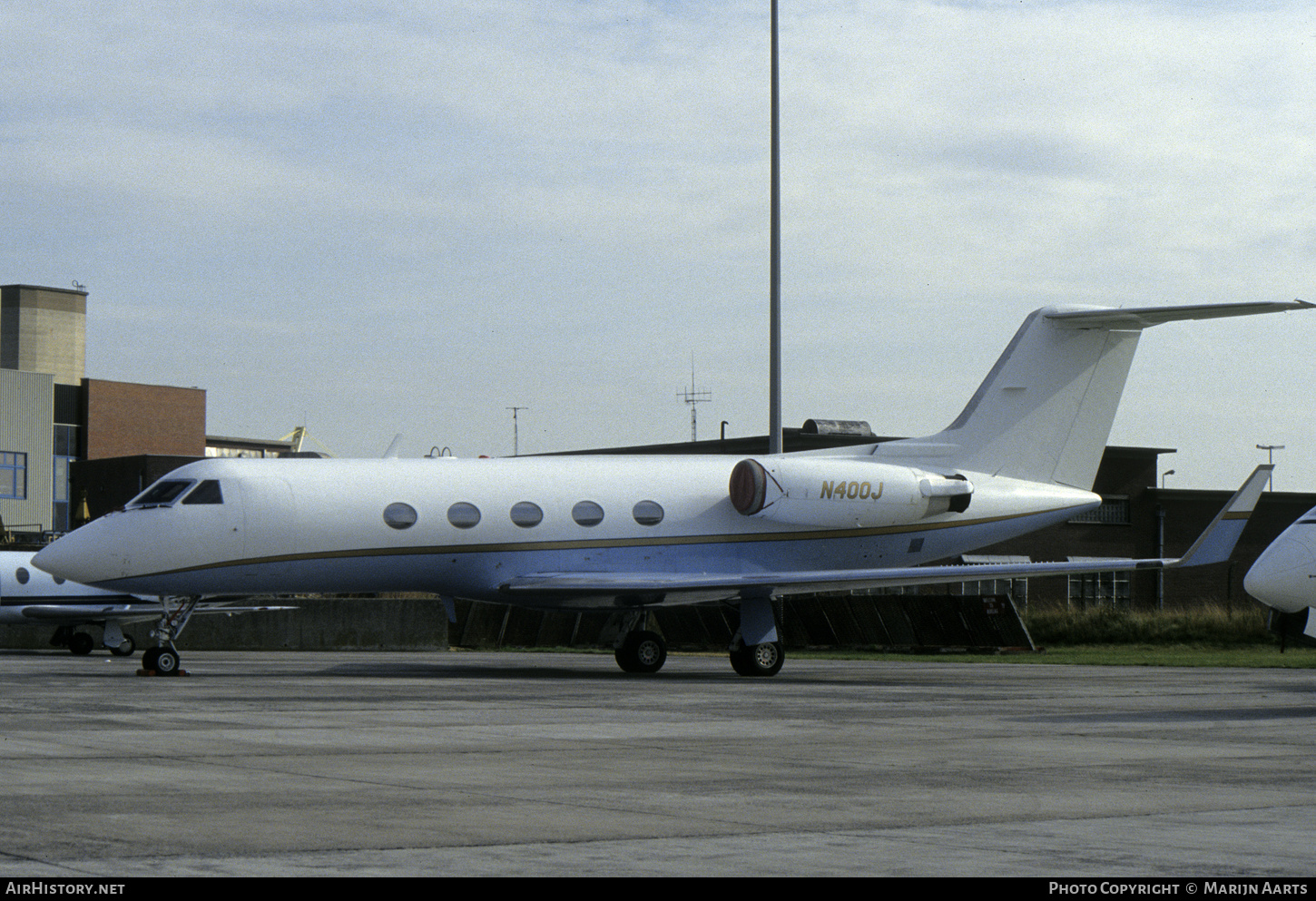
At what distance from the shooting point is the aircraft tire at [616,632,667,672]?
82.9 feet

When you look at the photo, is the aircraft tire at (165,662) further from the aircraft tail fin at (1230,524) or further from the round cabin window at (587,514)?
the aircraft tail fin at (1230,524)

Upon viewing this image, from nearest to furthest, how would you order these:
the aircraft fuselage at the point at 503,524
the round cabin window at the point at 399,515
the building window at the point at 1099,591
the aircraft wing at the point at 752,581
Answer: the aircraft fuselage at the point at 503,524 < the aircraft wing at the point at 752,581 < the round cabin window at the point at 399,515 < the building window at the point at 1099,591

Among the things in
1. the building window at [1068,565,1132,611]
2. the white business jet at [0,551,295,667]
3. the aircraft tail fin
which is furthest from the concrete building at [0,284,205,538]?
the aircraft tail fin

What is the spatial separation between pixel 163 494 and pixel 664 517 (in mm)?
7566

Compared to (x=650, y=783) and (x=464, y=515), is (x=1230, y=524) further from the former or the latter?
(x=650, y=783)

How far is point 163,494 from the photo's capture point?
2288cm

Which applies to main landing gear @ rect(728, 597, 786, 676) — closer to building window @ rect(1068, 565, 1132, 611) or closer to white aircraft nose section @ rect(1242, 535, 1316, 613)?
white aircraft nose section @ rect(1242, 535, 1316, 613)

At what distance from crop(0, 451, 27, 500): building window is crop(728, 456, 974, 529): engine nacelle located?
186 feet

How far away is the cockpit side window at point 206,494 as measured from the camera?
74.3 ft

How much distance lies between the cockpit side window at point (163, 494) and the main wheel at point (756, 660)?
339 inches

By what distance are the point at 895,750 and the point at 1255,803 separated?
3465 millimetres

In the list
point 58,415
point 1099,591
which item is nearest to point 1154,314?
point 1099,591

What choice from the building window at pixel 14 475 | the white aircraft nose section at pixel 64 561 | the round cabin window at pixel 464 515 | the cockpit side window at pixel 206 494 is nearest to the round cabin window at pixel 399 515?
the round cabin window at pixel 464 515

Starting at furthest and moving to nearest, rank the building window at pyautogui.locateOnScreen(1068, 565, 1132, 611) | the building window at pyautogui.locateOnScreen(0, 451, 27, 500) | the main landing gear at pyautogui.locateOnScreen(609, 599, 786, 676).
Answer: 1. the building window at pyautogui.locateOnScreen(0, 451, 27, 500)
2. the building window at pyautogui.locateOnScreen(1068, 565, 1132, 611)
3. the main landing gear at pyautogui.locateOnScreen(609, 599, 786, 676)
